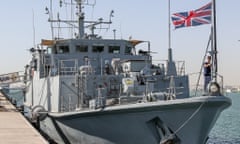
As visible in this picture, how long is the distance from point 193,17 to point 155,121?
10.2 ft

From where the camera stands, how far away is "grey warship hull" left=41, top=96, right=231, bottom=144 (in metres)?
12.3

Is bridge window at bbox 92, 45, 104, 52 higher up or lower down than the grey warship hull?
higher up

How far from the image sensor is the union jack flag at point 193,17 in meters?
12.7

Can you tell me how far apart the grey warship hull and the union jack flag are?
2.26 meters

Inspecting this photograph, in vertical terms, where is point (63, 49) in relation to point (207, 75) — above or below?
above

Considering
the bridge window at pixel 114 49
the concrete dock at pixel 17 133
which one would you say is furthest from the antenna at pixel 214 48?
the bridge window at pixel 114 49

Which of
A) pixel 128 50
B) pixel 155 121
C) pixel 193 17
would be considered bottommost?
pixel 155 121

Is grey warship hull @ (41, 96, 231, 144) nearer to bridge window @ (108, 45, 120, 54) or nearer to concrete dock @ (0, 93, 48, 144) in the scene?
concrete dock @ (0, 93, 48, 144)

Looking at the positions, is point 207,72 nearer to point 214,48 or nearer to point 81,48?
point 214,48

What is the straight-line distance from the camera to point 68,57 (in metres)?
17.5

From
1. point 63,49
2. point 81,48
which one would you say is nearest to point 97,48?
point 81,48

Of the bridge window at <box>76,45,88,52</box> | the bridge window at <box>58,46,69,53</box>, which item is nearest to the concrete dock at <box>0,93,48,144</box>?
the bridge window at <box>58,46,69,53</box>

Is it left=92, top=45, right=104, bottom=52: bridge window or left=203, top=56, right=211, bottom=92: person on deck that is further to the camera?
left=92, top=45, right=104, bottom=52: bridge window

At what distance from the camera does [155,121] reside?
12.8 metres
